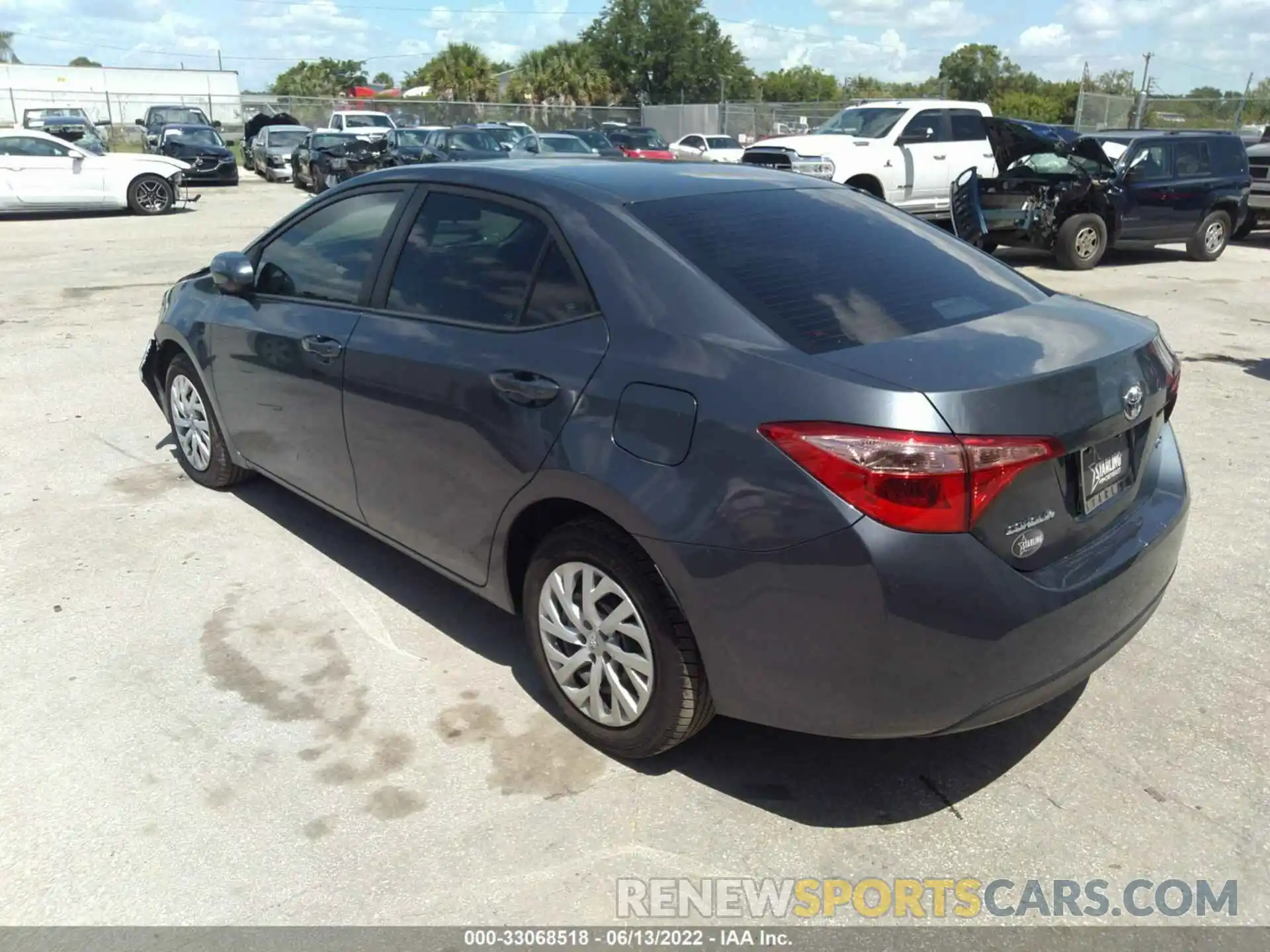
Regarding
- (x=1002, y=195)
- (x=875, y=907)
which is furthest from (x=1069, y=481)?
(x=1002, y=195)

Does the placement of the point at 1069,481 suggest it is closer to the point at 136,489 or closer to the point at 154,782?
the point at 154,782

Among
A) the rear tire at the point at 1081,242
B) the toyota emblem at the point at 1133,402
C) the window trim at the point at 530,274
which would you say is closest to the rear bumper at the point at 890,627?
the toyota emblem at the point at 1133,402

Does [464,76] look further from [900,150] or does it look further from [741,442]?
[741,442]

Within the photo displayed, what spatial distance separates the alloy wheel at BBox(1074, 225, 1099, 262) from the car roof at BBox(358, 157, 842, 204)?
430 inches

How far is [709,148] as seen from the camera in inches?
1230

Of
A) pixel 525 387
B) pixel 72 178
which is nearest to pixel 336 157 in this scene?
pixel 72 178

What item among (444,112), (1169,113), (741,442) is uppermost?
(444,112)

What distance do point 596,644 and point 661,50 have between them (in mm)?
65926

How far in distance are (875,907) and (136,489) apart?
4473 mm

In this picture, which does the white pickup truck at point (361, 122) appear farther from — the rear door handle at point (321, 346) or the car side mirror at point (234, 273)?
the rear door handle at point (321, 346)

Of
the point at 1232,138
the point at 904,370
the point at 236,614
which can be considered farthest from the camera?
the point at 1232,138

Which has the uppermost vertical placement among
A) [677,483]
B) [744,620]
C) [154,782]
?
[677,483]

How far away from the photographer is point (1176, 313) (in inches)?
428

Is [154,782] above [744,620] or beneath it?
beneath
